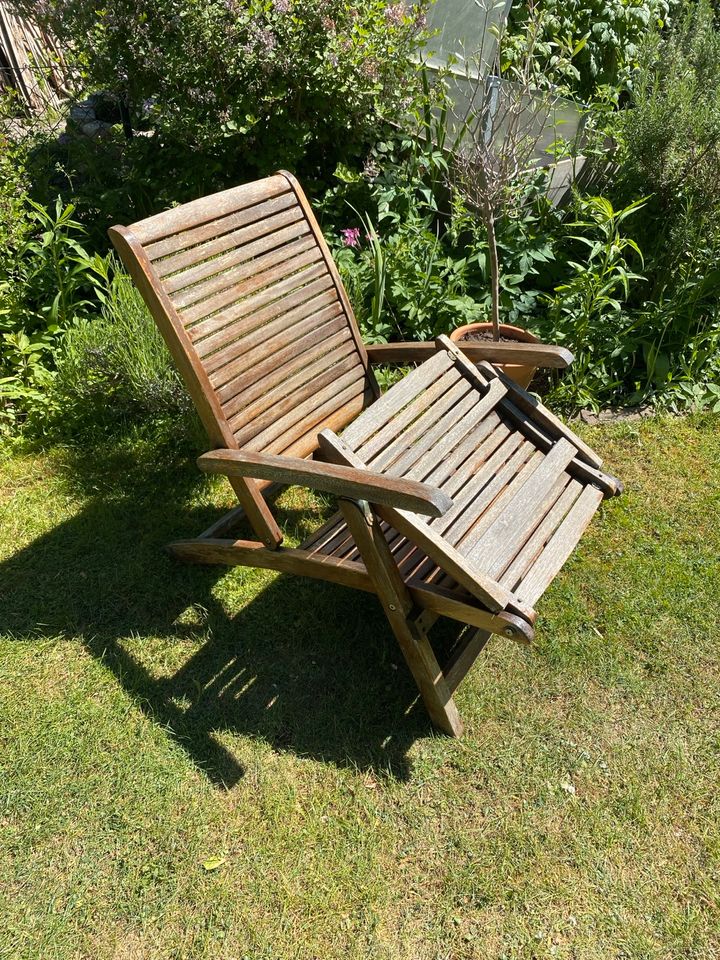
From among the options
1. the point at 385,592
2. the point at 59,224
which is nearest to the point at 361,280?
the point at 59,224

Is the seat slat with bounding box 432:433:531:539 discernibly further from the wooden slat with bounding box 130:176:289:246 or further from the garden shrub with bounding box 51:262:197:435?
the garden shrub with bounding box 51:262:197:435

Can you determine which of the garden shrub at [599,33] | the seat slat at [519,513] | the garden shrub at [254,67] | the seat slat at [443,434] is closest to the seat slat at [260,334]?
the seat slat at [443,434]

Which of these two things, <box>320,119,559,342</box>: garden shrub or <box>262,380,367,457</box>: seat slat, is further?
<box>320,119,559,342</box>: garden shrub

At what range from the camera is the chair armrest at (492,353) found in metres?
2.54

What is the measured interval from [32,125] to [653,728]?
501cm

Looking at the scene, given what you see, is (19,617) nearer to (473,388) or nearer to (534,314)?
(473,388)

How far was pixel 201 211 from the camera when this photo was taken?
7.73ft

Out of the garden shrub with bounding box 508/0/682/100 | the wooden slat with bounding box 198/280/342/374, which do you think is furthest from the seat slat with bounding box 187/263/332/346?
the garden shrub with bounding box 508/0/682/100

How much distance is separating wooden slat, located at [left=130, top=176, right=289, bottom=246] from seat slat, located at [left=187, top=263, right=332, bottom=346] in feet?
0.86

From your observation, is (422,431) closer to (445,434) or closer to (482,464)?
(445,434)

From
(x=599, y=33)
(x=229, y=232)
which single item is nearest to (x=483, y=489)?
(x=229, y=232)

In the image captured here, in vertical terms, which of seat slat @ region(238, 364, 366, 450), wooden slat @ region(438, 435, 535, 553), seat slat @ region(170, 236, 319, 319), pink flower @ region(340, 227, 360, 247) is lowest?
wooden slat @ region(438, 435, 535, 553)

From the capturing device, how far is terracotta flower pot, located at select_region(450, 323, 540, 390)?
111 inches

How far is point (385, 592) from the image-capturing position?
2082 millimetres
